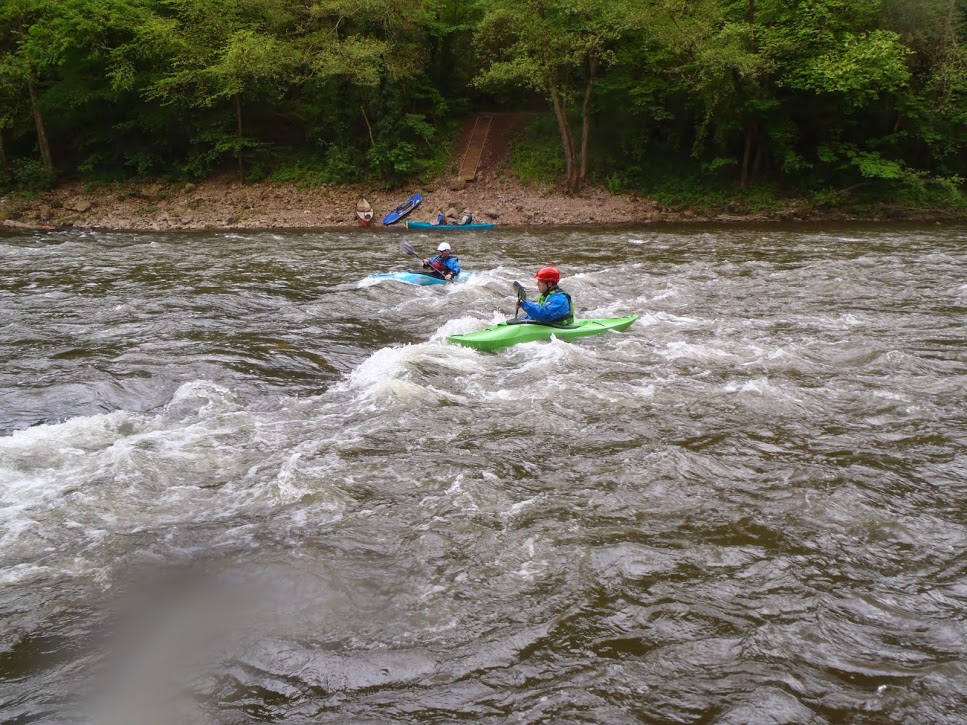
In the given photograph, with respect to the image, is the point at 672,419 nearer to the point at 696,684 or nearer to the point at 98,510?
the point at 696,684

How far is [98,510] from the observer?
462 centimetres

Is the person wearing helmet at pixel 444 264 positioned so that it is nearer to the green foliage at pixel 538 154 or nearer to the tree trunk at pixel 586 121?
the tree trunk at pixel 586 121

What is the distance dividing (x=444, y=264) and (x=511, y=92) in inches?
751

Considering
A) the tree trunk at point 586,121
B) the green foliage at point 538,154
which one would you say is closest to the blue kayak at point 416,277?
the tree trunk at point 586,121

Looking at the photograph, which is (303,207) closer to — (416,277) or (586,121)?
Answer: (586,121)

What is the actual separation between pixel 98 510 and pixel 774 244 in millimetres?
15639

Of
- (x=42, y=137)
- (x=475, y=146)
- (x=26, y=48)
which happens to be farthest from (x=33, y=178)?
(x=475, y=146)

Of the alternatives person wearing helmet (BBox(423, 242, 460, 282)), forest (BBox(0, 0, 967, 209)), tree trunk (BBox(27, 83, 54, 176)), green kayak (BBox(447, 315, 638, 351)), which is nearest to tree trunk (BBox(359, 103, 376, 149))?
forest (BBox(0, 0, 967, 209))

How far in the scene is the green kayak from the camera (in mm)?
8180

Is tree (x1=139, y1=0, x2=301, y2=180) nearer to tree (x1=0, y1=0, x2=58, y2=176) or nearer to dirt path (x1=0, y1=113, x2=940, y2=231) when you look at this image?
dirt path (x1=0, y1=113, x2=940, y2=231)

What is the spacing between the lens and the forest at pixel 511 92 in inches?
829

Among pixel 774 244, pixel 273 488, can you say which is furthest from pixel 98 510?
pixel 774 244

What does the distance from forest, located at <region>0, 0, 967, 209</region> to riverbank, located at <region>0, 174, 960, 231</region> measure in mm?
767

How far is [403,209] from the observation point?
22828mm
